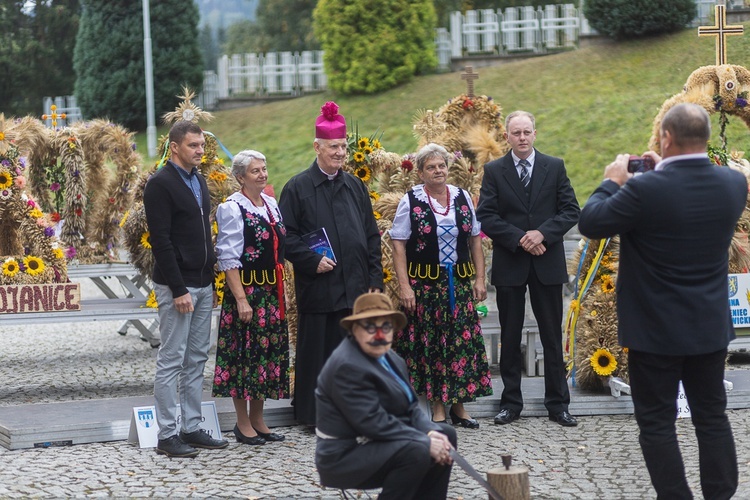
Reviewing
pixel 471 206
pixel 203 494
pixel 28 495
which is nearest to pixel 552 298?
pixel 471 206

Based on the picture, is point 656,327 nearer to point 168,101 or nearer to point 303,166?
point 303,166

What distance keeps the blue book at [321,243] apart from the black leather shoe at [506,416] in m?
1.45

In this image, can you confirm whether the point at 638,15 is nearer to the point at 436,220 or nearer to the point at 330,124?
the point at 436,220

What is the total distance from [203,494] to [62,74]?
29644mm

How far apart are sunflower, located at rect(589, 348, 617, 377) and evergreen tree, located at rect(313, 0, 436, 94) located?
55.8 feet

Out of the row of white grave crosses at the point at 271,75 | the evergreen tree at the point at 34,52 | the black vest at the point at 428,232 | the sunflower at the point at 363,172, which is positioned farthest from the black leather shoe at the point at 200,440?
the evergreen tree at the point at 34,52

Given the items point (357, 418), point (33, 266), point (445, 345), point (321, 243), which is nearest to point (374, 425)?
point (357, 418)

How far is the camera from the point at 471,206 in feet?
22.5

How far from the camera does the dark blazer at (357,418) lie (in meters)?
4.39

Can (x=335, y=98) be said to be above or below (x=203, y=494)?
above

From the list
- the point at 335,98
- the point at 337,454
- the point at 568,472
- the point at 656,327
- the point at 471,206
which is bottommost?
the point at 568,472

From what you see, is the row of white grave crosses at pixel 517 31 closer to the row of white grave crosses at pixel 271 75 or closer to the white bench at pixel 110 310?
the row of white grave crosses at pixel 271 75

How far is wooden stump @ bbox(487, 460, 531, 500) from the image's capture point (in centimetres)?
471

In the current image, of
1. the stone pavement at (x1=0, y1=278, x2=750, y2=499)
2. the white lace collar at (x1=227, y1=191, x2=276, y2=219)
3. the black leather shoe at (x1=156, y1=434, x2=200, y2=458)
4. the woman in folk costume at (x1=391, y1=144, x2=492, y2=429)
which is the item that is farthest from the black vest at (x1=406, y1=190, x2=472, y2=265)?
the black leather shoe at (x1=156, y1=434, x2=200, y2=458)
